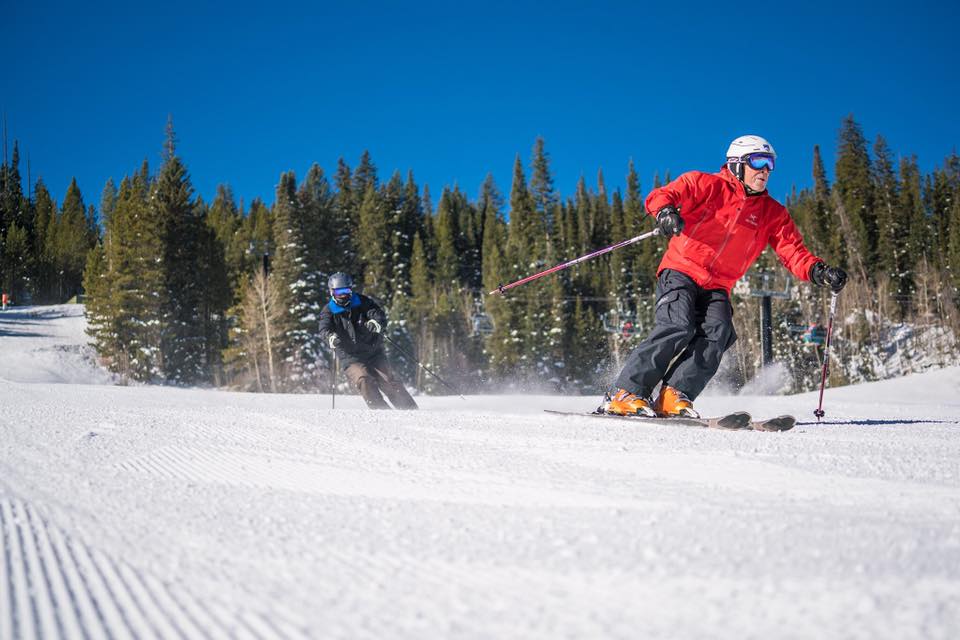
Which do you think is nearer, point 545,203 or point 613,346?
point 613,346

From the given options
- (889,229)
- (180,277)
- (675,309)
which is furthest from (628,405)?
(889,229)

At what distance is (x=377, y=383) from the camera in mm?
8086

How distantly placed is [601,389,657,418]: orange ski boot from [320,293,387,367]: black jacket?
13.0ft

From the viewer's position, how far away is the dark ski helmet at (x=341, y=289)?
8.03 m

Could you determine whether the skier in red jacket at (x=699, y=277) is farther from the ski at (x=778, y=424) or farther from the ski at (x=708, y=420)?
the ski at (x=778, y=424)

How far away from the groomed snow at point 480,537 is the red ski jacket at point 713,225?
65.2 inches

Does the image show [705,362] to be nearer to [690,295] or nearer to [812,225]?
[690,295]

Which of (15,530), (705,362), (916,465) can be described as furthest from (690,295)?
(15,530)

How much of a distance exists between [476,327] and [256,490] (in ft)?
148

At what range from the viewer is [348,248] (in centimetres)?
4953

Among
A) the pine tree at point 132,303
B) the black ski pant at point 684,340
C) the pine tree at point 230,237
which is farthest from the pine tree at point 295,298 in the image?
the black ski pant at point 684,340

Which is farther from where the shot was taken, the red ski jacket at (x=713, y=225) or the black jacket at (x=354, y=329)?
the black jacket at (x=354, y=329)

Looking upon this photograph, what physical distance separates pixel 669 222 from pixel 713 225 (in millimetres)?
587

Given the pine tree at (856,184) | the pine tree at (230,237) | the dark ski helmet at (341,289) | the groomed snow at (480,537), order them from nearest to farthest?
the groomed snow at (480,537)
the dark ski helmet at (341,289)
the pine tree at (230,237)
the pine tree at (856,184)
